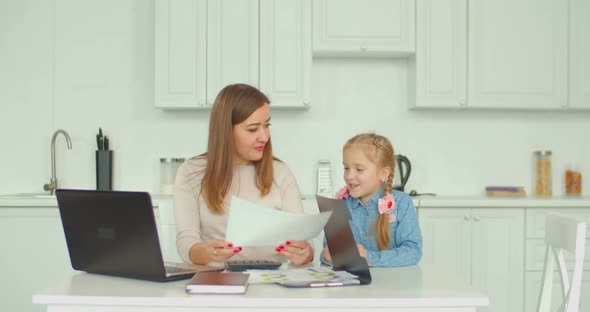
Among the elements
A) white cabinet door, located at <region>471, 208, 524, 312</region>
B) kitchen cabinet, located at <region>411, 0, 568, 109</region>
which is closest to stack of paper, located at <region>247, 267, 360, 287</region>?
white cabinet door, located at <region>471, 208, 524, 312</region>

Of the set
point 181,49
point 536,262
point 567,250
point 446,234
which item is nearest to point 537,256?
point 536,262

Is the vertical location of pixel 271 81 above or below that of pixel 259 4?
below

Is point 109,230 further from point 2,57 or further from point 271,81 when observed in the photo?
point 2,57

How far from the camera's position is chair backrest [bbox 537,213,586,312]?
70.1 inches

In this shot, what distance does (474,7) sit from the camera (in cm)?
377

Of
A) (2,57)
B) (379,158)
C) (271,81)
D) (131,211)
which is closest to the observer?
(131,211)

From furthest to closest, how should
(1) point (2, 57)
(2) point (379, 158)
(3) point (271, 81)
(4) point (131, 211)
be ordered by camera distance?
(1) point (2, 57), (3) point (271, 81), (2) point (379, 158), (4) point (131, 211)

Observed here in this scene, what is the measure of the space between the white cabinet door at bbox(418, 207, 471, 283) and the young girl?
1.37m

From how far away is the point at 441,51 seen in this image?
3764 millimetres

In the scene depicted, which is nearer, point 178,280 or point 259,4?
point 178,280

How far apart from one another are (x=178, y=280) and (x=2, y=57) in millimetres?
2845

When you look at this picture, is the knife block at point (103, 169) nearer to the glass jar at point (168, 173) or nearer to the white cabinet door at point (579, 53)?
the glass jar at point (168, 173)

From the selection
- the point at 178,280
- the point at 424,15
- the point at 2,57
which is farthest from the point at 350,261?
the point at 2,57

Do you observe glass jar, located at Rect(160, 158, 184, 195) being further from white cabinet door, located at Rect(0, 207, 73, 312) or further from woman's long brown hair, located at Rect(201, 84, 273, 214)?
woman's long brown hair, located at Rect(201, 84, 273, 214)
